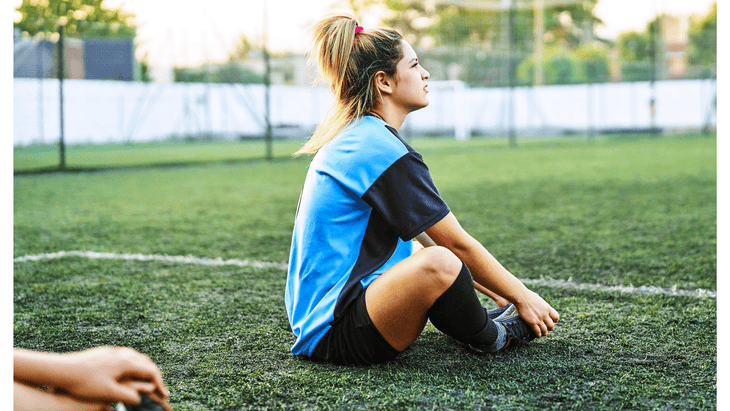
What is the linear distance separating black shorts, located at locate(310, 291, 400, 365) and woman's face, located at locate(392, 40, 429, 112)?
2.04ft

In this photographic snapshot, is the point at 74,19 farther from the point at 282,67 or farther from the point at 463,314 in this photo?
the point at 463,314

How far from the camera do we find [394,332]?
200 cm

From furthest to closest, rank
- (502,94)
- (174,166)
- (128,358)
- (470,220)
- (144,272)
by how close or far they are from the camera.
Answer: (502,94) → (174,166) → (470,220) → (144,272) → (128,358)

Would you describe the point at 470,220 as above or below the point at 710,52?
below

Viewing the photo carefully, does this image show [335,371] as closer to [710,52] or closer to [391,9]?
[710,52]

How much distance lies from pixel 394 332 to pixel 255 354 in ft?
1.79

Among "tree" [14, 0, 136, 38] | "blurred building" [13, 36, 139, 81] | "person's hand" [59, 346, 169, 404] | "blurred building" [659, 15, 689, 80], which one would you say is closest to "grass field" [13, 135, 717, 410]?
"person's hand" [59, 346, 169, 404]

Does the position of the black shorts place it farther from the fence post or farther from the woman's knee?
the fence post

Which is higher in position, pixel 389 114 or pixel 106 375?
pixel 389 114

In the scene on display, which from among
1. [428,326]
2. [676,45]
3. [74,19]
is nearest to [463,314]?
[428,326]

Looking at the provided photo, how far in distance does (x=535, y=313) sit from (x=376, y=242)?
53 cm

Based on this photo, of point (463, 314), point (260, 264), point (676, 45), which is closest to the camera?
point (463, 314)

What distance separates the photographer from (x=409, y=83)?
2148 millimetres

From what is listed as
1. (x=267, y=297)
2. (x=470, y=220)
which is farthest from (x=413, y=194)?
(x=470, y=220)
